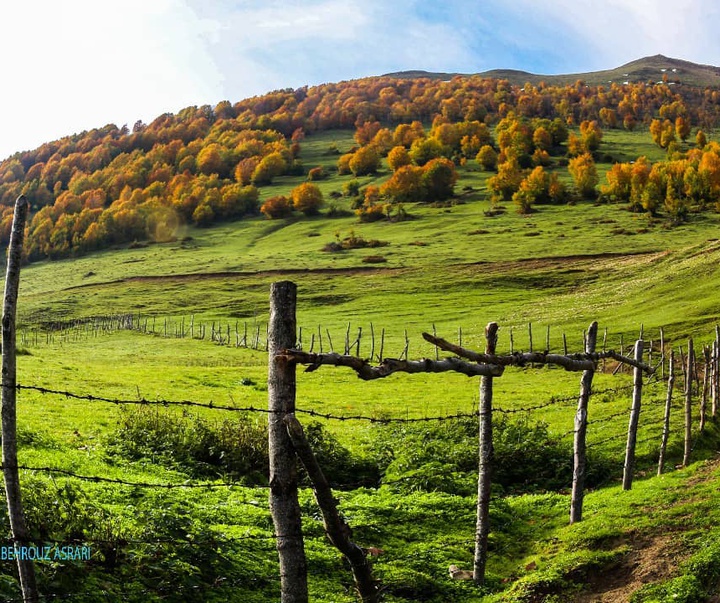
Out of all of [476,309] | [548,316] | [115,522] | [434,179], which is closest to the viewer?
[115,522]

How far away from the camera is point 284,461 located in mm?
6902

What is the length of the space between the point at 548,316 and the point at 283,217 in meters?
119

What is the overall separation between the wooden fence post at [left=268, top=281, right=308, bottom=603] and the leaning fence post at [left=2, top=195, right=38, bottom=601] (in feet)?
8.49

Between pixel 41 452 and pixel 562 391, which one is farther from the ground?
pixel 41 452

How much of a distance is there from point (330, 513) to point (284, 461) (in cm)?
72

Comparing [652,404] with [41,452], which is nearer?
[41,452]

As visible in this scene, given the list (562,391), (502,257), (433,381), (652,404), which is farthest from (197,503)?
(502,257)

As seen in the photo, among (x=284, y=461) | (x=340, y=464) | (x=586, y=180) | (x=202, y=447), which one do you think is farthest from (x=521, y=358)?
(x=586, y=180)

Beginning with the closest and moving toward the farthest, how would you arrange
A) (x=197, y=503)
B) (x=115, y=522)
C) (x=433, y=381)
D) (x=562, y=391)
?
(x=115, y=522)
(x=197, y=503)
(x=562, y=391)
(x=433, y=381)

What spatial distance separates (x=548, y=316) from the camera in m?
74.0

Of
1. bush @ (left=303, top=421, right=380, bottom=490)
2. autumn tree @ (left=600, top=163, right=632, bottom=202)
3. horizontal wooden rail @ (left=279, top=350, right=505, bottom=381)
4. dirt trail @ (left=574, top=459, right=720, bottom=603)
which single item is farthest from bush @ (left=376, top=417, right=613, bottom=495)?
autumn tree @ (left=600, top=163, right=632, bottom=202)

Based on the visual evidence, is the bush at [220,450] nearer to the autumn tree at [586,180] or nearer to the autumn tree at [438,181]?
the autumn tree at [586,180]

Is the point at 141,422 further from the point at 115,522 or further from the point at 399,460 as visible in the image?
the point at 115,522

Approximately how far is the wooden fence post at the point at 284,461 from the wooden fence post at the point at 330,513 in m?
0.14
